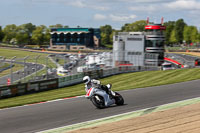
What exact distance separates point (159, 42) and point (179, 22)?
116 meters

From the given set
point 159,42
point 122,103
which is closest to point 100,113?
point 122,103

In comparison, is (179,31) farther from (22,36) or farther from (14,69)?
(14,69)

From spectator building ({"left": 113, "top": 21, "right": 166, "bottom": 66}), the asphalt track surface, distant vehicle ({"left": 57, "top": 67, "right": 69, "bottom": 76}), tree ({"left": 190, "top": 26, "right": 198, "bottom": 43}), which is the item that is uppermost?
tree ({"left": 190, "top": 26, "right": 198, "bottom": 43})

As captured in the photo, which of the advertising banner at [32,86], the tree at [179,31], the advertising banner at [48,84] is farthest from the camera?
the tree at [179,31]

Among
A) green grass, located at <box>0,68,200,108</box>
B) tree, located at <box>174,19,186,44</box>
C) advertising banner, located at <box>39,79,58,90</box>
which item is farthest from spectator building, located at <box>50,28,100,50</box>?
advertising banner, located at <box>39,79,58,90</box>

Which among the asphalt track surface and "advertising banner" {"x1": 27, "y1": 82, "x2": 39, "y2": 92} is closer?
the asphalt track surface

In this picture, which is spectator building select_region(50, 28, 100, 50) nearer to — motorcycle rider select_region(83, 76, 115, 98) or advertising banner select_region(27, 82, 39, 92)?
advertising banner select_region(27, 82, 39, 92)

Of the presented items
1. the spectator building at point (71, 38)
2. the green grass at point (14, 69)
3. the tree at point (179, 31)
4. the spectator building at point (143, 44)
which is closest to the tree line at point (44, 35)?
the tree at point (179, 31)

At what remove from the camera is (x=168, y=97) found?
49.7ft

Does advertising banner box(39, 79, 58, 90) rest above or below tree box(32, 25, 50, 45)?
below

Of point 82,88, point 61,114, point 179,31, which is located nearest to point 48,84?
point 82,88

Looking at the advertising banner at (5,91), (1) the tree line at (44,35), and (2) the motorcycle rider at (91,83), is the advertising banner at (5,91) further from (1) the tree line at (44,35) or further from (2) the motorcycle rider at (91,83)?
(1) the tree line at (44,35)

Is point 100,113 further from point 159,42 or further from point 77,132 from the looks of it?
point 159,42

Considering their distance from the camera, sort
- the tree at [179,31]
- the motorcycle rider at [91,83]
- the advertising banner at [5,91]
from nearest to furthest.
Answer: the motorcycle rider at [91,83] → the advertising banner at [5,91] → the tree at [179,31]
